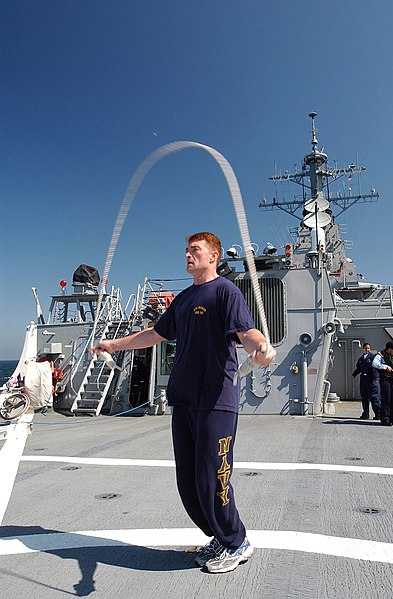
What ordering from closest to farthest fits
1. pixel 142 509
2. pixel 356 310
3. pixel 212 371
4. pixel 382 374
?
pixel 212 371 < pixel 142 509 < pixel 382 374 < pixel 356 310

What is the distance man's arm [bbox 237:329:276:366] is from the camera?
6.63ft

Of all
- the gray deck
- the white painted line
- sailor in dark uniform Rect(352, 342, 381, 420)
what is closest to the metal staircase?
the gray deck

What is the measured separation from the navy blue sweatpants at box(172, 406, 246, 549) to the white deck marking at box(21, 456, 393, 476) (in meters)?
2.25

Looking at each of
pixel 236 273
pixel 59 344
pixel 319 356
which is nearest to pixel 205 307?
pixel 319 356

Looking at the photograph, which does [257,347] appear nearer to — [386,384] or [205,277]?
[205,277]

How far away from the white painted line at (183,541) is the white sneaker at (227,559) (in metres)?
0.23

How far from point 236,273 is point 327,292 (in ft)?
6.55

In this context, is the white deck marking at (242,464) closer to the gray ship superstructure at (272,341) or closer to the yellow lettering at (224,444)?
the yellow lettering at (224,444)

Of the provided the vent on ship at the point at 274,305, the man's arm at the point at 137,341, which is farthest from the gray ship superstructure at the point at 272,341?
the man's arm at the point at 137,341

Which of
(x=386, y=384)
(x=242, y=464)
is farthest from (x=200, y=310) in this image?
(x=386, y=384)

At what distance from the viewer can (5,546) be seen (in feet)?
8.79

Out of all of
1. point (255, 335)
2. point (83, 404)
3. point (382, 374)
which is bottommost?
point (83, 404)

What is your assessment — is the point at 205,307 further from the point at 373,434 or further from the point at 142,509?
the point at 373,434

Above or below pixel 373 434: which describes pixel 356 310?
above
